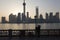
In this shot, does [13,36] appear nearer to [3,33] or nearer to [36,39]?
[3,33]

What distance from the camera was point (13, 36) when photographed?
2347cm

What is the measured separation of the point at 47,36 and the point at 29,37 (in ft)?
7.69

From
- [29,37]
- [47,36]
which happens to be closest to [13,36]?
[29,37]

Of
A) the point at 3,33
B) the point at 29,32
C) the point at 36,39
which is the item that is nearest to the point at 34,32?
the point at 29,32

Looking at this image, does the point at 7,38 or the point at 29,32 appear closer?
the point at 7,38

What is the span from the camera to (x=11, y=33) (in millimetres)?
23078

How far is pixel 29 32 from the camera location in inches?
940

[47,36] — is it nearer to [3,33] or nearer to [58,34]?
[58,34]

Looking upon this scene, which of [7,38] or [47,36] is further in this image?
[47,36]

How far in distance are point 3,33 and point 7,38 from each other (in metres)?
2.35

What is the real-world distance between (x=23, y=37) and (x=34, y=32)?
68.9 inches

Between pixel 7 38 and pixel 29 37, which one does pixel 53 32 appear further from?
pixel 7 38

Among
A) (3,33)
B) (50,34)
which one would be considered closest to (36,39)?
(50,34)

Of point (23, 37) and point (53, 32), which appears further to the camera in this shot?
point (53, 32)
